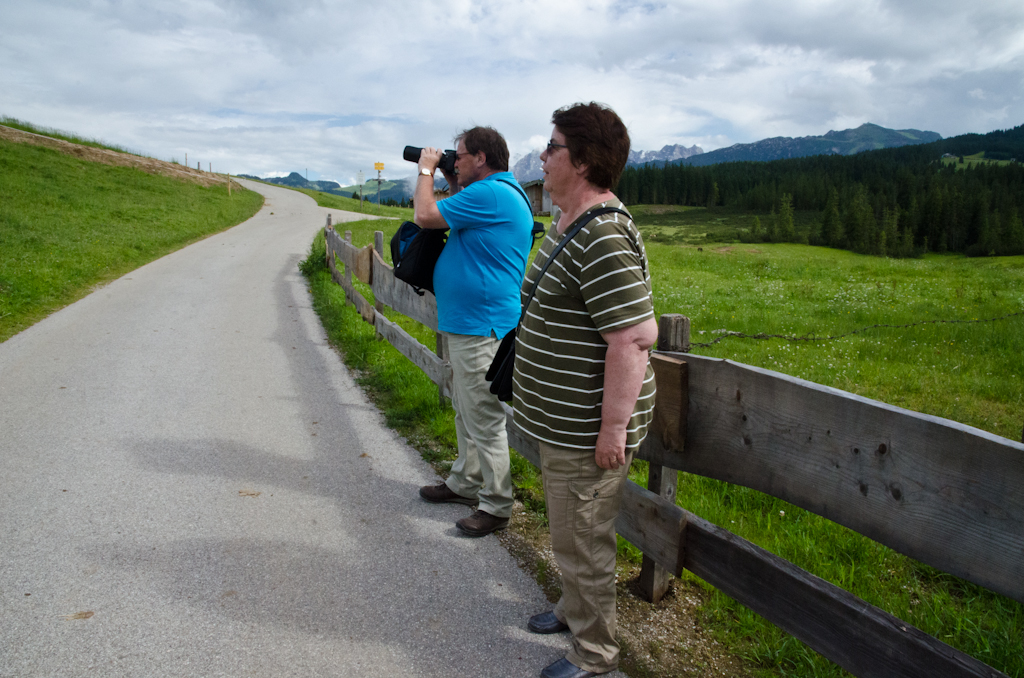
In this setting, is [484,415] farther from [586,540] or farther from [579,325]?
[579,325]

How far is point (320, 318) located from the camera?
1052 cm

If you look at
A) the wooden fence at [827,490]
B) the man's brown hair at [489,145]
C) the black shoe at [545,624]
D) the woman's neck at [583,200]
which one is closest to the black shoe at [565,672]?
the black shoe at [545,624]

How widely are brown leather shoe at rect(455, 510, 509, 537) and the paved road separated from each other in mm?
72

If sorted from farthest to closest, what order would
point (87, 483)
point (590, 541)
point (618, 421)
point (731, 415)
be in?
point (87, 483)
point (731, 415)
point (590, 541)
point (618, 421)

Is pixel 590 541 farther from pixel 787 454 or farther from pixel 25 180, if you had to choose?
pixel 25 180

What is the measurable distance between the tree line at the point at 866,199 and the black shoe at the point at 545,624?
27.9 metres

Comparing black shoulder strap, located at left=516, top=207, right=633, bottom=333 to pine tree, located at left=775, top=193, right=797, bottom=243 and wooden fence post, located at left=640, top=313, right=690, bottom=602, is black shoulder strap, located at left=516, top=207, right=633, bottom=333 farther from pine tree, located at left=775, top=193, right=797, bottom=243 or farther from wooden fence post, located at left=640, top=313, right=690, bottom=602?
pine tree, located at left=775, top=193, right=797, bottom=243

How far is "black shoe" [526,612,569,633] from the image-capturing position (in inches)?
112

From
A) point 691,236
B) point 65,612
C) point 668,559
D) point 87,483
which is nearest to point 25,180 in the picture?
point 87,483

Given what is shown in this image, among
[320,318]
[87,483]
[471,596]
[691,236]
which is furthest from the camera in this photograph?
[691,236]

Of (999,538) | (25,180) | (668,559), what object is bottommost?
(668,559)

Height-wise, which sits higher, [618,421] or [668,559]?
[618,421]

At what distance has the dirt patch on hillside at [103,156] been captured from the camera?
113 feet

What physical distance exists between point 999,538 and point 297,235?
25.2 meters
